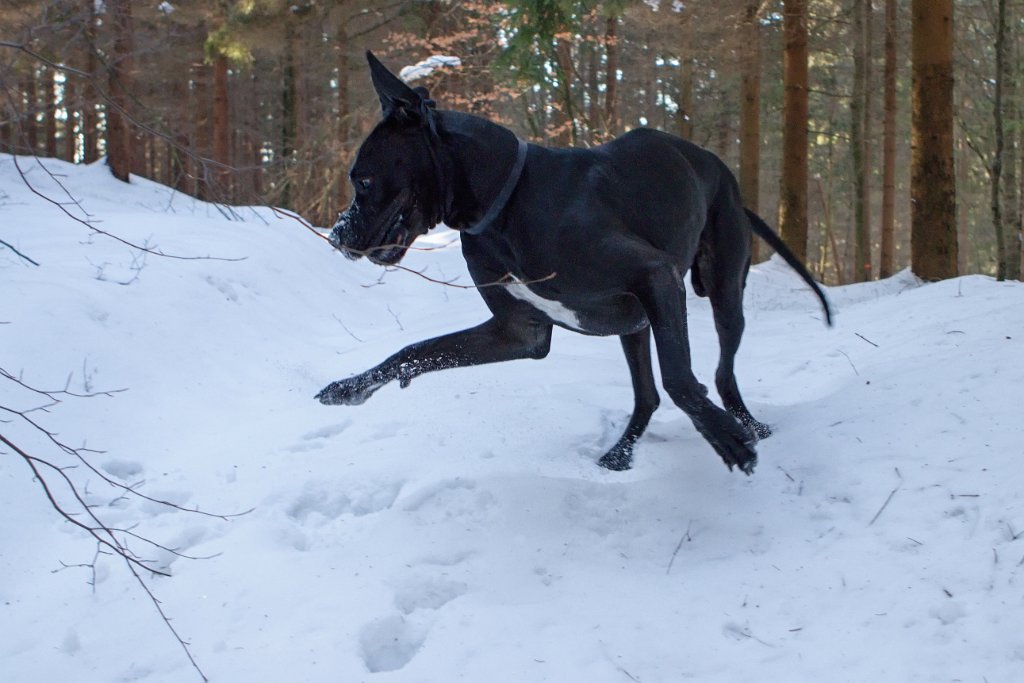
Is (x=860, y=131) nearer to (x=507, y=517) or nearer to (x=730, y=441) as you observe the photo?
(x=730, y=441)

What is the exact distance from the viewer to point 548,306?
367cm

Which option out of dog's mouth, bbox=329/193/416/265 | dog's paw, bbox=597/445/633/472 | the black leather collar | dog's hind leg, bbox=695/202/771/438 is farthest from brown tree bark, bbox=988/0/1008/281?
dog's mouth, bbox=329/193/416/265

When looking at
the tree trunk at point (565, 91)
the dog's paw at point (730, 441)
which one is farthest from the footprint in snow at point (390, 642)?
the tree trunk at point (565, 91)

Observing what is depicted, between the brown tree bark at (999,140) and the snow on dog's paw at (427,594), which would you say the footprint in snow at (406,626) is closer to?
the snow on dog's paw at (427,594)

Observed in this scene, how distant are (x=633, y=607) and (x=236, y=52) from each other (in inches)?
620

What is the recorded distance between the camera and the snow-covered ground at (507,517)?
2.74 m

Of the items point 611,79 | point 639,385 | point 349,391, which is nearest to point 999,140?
point 639,385

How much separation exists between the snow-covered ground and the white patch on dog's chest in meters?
0.70

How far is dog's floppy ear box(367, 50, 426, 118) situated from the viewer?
11.0 ft

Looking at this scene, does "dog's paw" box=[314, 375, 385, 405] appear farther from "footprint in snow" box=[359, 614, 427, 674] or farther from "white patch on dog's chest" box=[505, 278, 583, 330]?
"footprint in snow" box=[359, 614, 427, 674]

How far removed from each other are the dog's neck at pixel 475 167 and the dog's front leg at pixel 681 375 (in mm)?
704

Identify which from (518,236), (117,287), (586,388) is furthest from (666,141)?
(117,287)

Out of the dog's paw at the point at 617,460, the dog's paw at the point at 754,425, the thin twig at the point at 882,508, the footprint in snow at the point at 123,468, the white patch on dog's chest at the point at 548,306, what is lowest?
the footprint in snow at the point at 123,468

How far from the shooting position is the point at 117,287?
614cm
